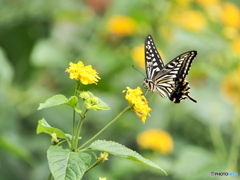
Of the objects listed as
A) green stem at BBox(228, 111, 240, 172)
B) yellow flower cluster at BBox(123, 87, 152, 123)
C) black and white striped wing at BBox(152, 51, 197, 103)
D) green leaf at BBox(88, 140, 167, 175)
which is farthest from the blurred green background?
green leaf at BBox(88, 140, 167, 175)

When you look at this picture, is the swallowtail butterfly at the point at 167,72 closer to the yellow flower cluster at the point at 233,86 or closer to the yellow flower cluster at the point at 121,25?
the yellow flower cluster at the point at 233,86

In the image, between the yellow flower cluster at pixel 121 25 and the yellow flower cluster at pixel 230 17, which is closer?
the yellow flower cluster at pixel 230 17

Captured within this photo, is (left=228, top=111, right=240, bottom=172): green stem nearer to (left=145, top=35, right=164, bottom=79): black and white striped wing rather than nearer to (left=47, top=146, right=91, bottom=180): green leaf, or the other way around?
(left=145, top=35, right=164, bottom=79): black and white striped wing

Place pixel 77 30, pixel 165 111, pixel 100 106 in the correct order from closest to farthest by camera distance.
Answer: pixel 100 106
pixel 165 111
pixel 77 30

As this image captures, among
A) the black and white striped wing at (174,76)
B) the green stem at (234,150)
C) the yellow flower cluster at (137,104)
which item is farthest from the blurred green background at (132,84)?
the yellow flower cluster at (137,104)

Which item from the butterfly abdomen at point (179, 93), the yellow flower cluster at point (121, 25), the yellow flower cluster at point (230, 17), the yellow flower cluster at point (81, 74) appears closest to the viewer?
the yellow flower cluster at point (81, 74)

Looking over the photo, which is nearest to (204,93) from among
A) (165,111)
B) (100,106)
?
(165,111)

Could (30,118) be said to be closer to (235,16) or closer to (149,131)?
(149,131)

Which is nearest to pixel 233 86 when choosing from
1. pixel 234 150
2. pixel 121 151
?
pixel 234 150
